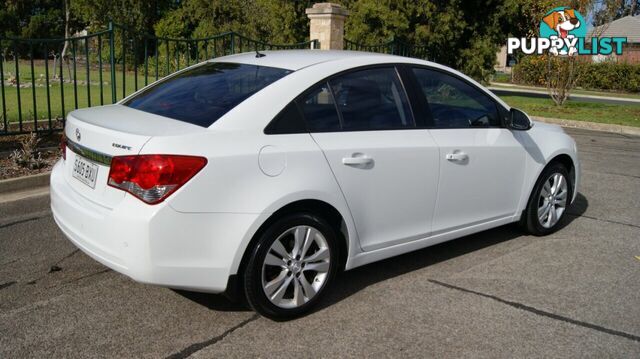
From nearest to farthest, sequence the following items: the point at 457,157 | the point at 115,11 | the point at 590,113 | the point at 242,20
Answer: the point at 457,157
the point at 590,113
the point at 115,11
the point at 242,20

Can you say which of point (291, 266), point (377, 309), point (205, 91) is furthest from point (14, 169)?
point (377, 309)

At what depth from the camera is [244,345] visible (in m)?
3.35

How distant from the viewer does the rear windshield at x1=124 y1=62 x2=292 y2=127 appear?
3658 millimetres

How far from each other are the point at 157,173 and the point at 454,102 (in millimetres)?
2613

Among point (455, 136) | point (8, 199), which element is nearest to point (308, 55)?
point (455, 136)

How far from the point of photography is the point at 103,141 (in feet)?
11.2

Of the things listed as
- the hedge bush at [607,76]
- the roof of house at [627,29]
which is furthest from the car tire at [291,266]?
the roof of house at [627,29]

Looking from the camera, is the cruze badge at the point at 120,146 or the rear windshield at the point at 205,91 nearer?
the cruze badge at the point at 120,146

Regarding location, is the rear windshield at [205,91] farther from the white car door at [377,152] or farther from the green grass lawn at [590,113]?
the green grass lawn at [590,113]

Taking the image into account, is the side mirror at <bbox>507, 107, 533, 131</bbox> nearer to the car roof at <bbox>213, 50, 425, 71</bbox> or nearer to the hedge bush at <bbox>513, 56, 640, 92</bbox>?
the car roof at <bbox>213, 50, 425, 71</bbox>

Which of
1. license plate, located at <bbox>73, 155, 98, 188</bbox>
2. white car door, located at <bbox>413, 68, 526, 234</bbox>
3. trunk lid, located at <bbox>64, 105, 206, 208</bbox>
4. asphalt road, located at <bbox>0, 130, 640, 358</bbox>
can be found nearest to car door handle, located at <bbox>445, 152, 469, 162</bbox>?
white car door, located at <bbox>413, 68, 526, 234</bbox>

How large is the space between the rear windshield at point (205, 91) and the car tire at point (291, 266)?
76 cm

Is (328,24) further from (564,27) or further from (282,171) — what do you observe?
(564,27)

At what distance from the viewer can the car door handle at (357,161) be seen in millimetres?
3773
